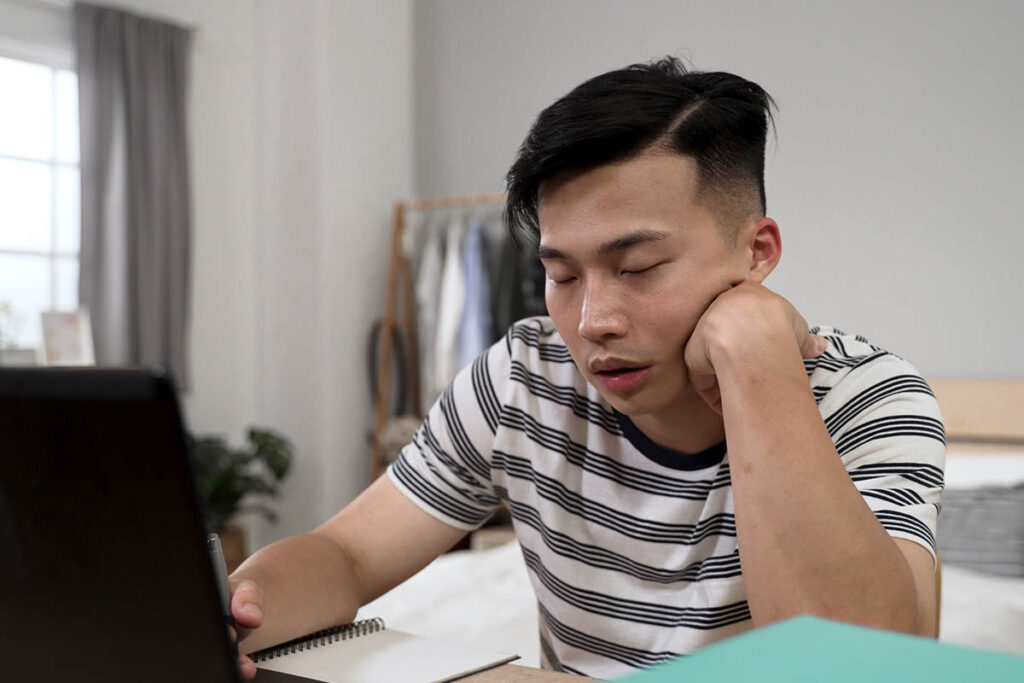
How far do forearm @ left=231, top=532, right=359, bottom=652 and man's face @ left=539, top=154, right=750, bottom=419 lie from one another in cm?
34

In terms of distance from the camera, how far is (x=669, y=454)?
108 cm

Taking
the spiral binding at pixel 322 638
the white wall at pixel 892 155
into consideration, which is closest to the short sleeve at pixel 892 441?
the spiral binding at pixel 322 638

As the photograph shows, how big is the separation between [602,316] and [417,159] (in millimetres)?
3879

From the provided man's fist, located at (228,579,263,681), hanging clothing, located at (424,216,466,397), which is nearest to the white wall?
hanging clothing, located at (424,216,466,397)

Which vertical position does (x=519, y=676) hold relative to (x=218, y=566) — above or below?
below

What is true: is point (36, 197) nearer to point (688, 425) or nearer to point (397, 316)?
point (397, 316)

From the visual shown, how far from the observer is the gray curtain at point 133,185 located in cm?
388

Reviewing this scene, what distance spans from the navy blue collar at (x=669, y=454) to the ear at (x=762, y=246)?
193 mm

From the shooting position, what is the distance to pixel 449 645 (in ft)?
2.76

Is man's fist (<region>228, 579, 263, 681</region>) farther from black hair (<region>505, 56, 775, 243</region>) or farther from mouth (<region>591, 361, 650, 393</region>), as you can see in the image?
black hair (<region>505, 56, 775, 243</region>)

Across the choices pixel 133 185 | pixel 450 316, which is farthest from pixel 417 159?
pixel 133 185

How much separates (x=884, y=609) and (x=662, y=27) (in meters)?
3.42

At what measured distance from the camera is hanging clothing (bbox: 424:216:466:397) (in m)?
4.07

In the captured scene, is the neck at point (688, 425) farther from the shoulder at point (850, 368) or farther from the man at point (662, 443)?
the shoulder at point (850, 368)
